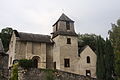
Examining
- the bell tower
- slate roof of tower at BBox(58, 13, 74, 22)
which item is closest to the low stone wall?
the bell tower

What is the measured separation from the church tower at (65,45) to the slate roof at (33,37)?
127 cm

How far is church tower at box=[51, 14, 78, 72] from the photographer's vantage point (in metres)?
34.6

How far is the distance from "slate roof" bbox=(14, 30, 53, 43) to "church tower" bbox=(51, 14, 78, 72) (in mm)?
1274

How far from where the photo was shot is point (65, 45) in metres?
35.3

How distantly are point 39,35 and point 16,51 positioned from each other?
545cm

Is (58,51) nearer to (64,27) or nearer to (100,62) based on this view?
(64,27)

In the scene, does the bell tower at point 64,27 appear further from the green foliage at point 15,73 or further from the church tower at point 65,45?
the green foliage at point 15,73

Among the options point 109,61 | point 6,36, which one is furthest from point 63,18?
point 6,36

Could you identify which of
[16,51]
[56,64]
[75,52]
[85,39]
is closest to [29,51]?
[16,51]

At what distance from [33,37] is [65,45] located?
17.5ft

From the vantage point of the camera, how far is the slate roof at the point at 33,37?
35.2 meters

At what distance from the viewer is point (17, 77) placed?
79.9 ft

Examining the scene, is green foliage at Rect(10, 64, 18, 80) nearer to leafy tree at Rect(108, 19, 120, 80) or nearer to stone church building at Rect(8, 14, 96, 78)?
stone church building at Rect(8, 14, 96, 78)

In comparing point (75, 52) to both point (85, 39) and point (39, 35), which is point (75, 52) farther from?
point (85, 39)
